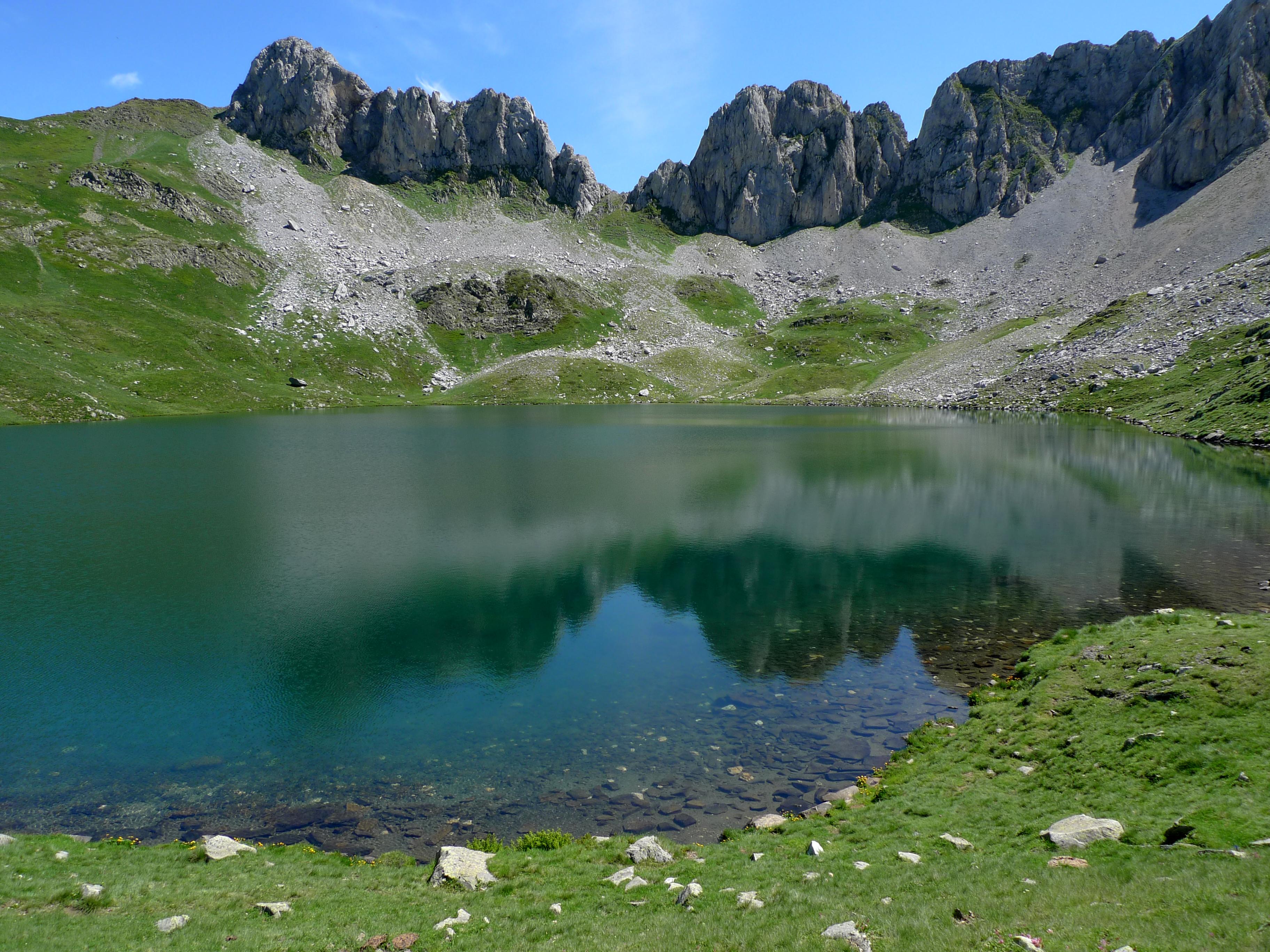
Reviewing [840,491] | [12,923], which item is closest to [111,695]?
[12,923]

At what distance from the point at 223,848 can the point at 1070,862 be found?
62.4 feet

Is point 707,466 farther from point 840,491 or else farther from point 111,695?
point 111,695

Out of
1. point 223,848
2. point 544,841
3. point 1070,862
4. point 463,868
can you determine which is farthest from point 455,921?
point 1070,862

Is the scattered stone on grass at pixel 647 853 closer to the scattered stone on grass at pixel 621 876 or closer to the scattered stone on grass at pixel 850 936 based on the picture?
the scattered stone on grass at pixel 621 876

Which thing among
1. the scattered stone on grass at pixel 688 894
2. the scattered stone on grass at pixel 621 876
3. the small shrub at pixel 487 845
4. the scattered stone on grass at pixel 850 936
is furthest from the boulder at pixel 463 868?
the scattered stone on grass at pixel 850 936

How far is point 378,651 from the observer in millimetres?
30312

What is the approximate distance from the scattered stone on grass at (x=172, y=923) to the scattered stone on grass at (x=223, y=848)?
3199mm

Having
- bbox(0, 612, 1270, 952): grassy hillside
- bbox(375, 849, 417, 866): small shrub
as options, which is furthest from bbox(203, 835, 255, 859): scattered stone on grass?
bbox(375, 849, 417, 866): small shrub

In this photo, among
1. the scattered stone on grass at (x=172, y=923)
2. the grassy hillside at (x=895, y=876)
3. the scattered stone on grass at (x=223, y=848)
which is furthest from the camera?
the scattered stone on grass at (x=223, y=848)

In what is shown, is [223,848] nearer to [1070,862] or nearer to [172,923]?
[172,923]

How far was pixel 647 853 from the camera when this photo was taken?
15875 mm

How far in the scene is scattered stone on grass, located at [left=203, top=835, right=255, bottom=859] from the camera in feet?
50.5

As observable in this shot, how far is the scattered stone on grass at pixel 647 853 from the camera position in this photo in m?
15.7

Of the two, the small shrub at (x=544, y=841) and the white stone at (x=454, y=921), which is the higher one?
the white stone at (x=454, y=921)
